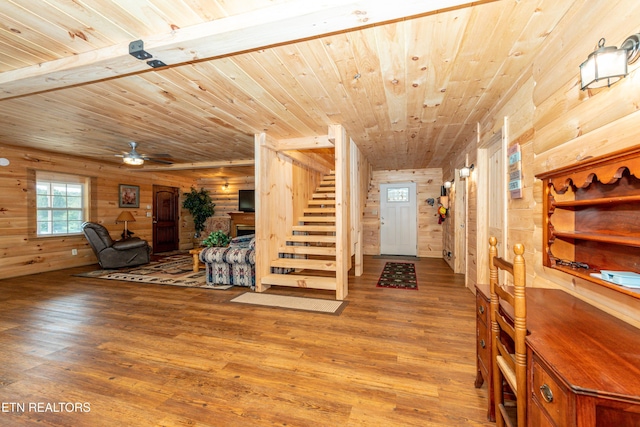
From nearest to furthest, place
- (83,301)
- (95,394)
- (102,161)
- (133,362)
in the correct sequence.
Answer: (95,394)
(133,362)
(83,301)
(102,161)

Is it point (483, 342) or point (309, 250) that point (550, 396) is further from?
point (309, 250)

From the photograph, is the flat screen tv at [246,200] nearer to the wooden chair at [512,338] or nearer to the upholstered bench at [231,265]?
the upholstered bench at [231,265]

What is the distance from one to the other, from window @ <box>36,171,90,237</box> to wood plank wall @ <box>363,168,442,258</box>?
22.5 ft

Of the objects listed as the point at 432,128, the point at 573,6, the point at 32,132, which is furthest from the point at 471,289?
the point at 32,132

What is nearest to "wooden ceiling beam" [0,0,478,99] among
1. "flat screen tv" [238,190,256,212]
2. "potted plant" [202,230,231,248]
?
"potted plant" [202,230,231,248]

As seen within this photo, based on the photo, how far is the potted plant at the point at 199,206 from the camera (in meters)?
8.59

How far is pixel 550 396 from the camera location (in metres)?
0.90

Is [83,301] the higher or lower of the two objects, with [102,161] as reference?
lower

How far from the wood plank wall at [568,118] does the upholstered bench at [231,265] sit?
3.41m

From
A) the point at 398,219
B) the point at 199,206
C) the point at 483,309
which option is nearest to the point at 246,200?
the point at 199,206

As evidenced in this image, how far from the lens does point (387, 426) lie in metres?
1.50

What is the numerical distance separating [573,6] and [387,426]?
2.57 metres

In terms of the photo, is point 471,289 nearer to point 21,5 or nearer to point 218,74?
point 218,74

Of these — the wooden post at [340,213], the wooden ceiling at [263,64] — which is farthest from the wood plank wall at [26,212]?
the wooden post at [340,213]
